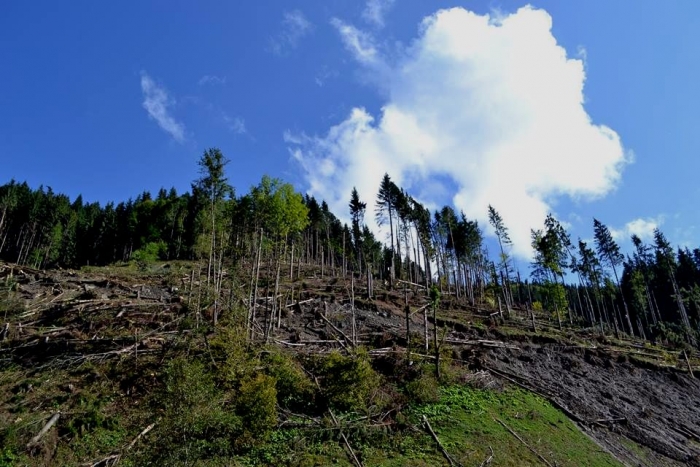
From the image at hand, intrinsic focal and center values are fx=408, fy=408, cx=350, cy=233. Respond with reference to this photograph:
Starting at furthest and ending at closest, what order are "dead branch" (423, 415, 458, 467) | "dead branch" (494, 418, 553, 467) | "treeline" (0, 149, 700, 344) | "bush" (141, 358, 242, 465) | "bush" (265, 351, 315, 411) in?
"treeline" (0, 149, 700, 344)
"bush" (265, 351, 315, 411)
"dead branch" (494, 418, 553, 467)
"dead branch" (423, 415, 458, 467)
"bush" (141, 358, 242, 465)

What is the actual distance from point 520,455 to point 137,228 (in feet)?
242

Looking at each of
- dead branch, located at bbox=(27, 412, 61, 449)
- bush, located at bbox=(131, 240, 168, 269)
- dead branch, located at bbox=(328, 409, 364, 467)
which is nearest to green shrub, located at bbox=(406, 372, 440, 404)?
dead branch, located at bbox=(328, 409, 364, 467)

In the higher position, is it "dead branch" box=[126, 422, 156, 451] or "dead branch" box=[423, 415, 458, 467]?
"dead branch" box=[126, 422, 156, 451]

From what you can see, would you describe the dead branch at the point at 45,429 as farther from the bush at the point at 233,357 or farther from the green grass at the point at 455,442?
the green grass at the point at 455,442

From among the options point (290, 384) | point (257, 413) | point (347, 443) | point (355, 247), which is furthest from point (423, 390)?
point (355, 247)

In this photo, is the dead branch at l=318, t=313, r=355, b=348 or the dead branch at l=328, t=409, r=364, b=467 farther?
the dead branch at l=318, t=313, r=355, b=348

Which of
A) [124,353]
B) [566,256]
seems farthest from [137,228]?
[566,256]

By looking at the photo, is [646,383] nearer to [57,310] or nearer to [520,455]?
[520,455]

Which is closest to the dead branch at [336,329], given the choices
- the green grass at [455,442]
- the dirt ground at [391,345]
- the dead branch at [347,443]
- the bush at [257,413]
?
the dirt ground at [391,345]

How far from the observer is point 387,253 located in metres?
97.1

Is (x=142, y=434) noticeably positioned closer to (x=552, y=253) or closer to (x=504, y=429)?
(x=504, y=429)

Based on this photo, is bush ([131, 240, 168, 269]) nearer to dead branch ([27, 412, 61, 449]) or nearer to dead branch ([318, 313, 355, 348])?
dead branch ([318, 313, 355, 348])

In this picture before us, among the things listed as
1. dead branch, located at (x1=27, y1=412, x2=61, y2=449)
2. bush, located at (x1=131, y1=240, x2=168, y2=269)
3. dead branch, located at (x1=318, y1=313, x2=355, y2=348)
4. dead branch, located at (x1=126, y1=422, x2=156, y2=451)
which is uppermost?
bush, located at (x1=131, y1=240, x2=168, y2=269)

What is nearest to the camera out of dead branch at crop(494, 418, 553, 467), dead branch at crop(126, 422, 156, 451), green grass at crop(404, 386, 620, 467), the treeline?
dead branch at crop(126, 422, 156, 451)
